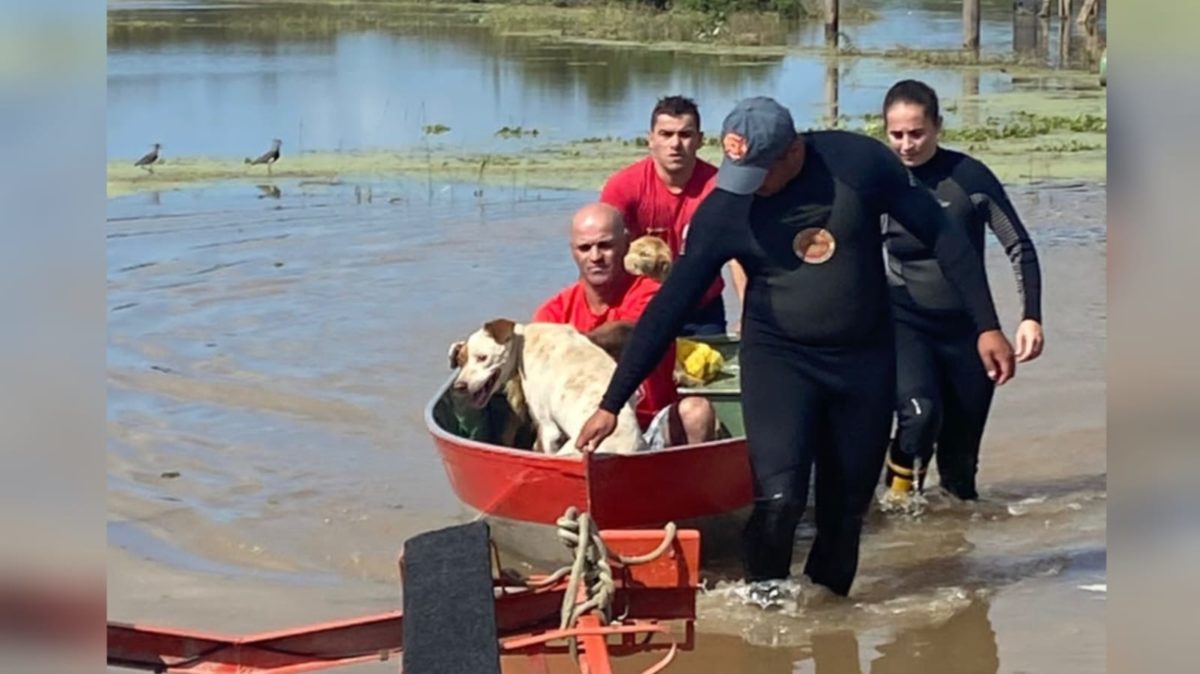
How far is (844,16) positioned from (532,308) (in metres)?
21.0

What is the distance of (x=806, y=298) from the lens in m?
4.92

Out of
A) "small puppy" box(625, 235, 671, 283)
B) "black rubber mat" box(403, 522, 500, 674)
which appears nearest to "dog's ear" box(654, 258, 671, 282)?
"small puppy" box(625, 235, 671, 283)

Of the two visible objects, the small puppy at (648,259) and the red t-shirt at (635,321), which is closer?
the red t-shirt at (635,321)

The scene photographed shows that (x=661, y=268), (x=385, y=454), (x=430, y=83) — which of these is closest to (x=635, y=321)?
(x=661, y=268)

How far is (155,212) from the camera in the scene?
14602mm

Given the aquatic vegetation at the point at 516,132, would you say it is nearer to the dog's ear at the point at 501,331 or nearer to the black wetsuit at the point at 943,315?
the black wetsuit at the point at 943,315

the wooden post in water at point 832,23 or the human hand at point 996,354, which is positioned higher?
the wooden post in water at point 832,23

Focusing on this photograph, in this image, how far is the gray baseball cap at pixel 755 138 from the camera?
4699mm

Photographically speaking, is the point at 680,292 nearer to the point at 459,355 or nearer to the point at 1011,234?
the point at 459,355

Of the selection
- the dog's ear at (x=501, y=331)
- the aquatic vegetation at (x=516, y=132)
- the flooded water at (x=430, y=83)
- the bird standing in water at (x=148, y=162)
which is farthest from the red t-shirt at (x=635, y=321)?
the aquatic vegetation at (x=516, y=132)

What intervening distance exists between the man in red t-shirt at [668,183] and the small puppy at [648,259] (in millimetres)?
360

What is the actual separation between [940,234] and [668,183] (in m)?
1.54
